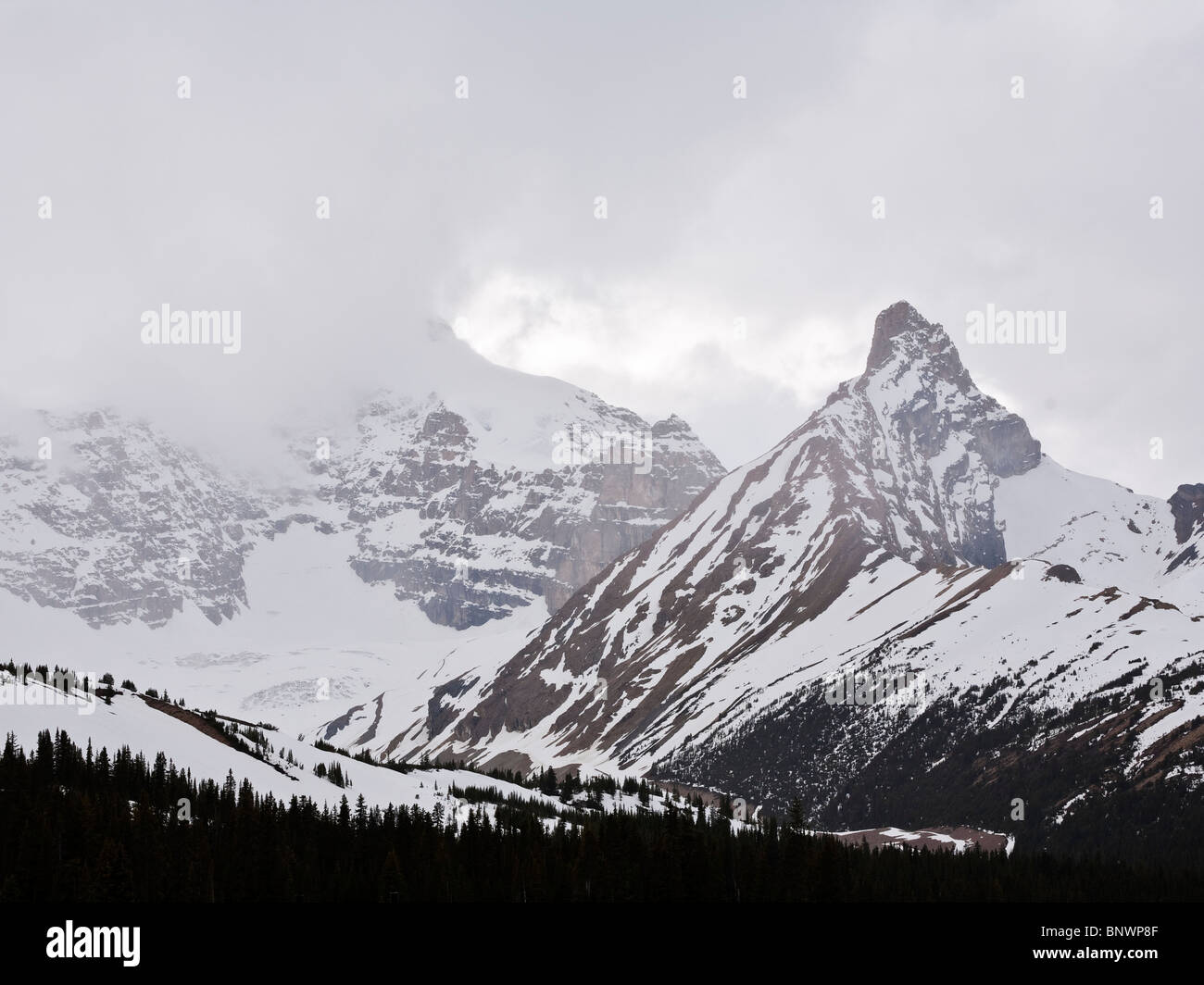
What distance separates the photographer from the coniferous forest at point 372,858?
336 ft

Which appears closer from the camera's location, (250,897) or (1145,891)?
(250,897)

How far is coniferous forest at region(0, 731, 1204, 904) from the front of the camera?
102 metres

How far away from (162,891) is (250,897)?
6.52 meters

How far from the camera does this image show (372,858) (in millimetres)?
119188
